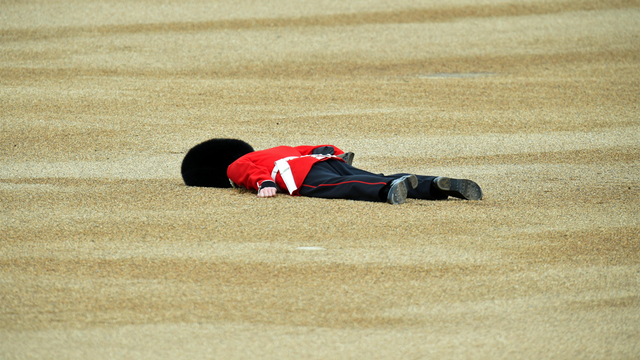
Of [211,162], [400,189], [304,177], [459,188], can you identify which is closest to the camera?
[400,189]

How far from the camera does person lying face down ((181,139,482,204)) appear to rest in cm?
467

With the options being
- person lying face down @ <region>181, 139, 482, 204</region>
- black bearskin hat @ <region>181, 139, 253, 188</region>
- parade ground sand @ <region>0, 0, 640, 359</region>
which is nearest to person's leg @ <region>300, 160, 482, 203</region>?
person lying face down @ <region>181, 139, 482, 204</region>

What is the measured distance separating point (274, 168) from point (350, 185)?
598 mm

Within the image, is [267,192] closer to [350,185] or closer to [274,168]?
[274,168]

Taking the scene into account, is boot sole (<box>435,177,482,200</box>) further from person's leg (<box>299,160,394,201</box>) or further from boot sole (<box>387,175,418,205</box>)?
person's leg (<box>299,160,394,201</box>)

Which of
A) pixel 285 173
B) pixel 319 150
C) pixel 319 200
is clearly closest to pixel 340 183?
pixel 319 200

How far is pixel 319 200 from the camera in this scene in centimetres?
476

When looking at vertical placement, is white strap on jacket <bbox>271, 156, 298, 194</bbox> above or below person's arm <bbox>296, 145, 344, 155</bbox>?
below

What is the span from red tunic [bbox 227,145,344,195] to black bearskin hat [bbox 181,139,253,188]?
5.7 inches

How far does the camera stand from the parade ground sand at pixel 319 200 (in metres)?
2.99

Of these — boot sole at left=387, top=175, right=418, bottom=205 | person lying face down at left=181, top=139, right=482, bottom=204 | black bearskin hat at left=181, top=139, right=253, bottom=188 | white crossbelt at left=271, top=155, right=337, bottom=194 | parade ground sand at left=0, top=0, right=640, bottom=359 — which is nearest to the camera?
parade ground sand at left=0, top=0, right=640, bottom=359

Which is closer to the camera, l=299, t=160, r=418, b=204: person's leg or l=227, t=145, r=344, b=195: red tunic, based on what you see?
l=299, t=160, r=418, b=204: person's leg

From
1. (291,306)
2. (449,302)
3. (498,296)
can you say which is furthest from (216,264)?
(498,296)

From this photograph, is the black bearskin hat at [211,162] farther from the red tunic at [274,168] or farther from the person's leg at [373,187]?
the person's leg at [373,187]
